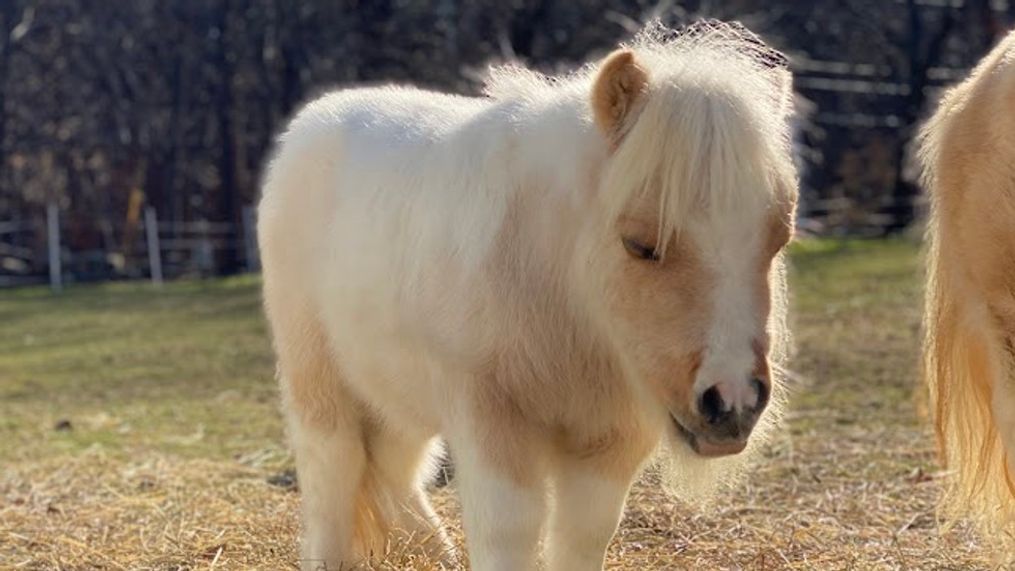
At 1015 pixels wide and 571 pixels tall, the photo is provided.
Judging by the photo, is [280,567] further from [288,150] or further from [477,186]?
[477,186]

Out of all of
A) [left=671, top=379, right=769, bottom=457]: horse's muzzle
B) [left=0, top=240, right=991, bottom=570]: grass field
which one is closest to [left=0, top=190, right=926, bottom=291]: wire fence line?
[left=0, top=240, right=991, bottom=570]: grass field

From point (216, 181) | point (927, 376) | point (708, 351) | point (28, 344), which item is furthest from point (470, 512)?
point (216, 181)

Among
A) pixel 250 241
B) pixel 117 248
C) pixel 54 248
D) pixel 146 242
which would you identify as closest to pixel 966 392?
pixel 250 241

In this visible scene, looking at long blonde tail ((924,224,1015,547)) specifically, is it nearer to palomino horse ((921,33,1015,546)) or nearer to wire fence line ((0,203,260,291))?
palomino horse ((921,33,1015,546))

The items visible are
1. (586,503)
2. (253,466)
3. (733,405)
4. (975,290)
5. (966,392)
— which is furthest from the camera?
(253,466)

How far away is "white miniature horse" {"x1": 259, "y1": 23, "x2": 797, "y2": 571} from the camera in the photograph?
3049 millimetres

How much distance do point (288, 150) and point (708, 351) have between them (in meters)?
2.17

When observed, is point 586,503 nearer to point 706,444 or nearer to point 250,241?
point 706,444

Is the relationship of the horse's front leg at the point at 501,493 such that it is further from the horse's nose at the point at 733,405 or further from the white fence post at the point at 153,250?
the white fence post at the point at 153,250

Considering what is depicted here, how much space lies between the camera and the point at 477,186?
3656 millimetres

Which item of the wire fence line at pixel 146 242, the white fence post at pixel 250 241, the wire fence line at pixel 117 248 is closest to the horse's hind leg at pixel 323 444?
the wire fence line at pixel 117 248

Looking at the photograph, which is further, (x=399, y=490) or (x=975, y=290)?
(x=399, y=490)

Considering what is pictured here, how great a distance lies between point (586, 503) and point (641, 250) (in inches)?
34.5

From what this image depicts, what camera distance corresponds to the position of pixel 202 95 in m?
27.6
